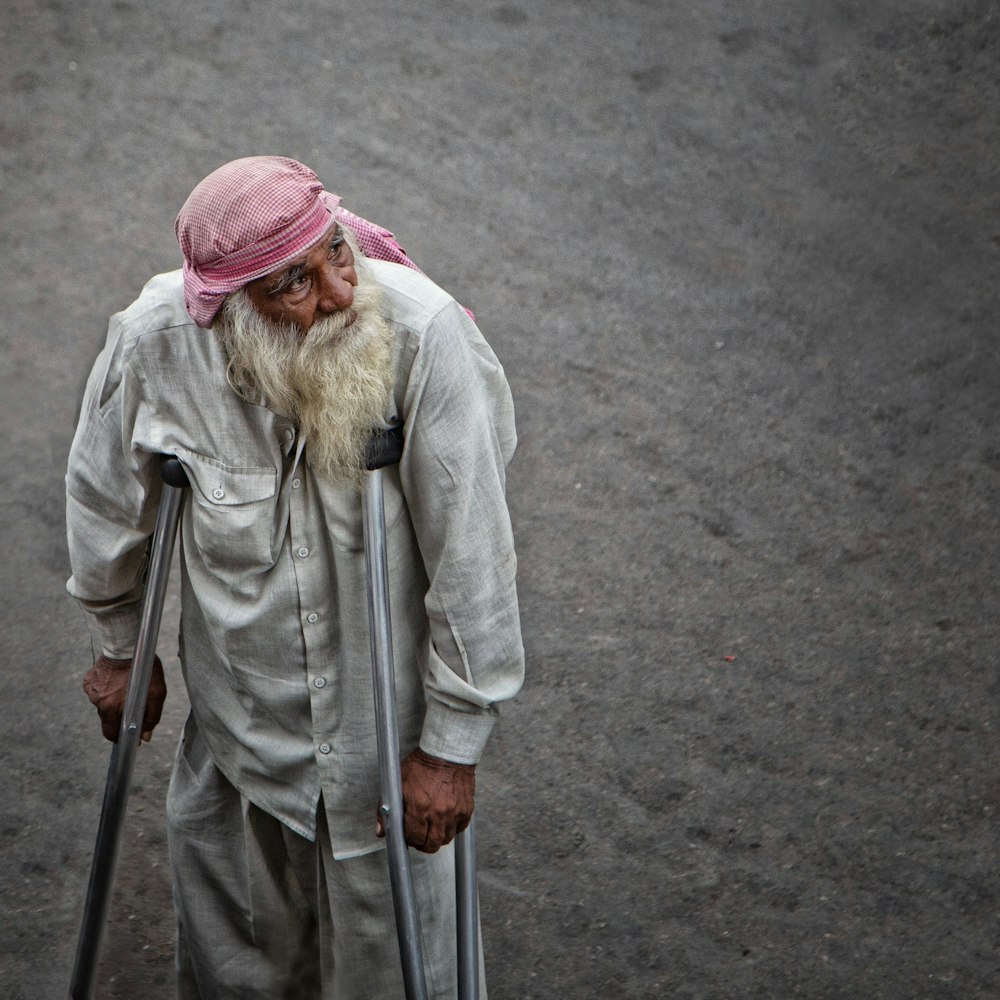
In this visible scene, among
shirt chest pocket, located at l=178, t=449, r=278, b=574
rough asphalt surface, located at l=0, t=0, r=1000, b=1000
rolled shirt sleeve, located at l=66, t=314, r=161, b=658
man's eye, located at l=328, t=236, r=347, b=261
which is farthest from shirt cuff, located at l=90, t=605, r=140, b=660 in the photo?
rough asphalt surface, located at l=0, t=0, r=1000, b=1000

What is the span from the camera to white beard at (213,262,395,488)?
2158mm

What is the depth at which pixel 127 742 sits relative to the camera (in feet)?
8.06

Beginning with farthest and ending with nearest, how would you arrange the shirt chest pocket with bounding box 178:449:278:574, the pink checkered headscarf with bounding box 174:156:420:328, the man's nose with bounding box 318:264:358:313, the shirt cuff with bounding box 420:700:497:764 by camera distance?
the shirt cuff with bounding box 420:700:497:764 → the shirt chest pocket with bounding box 178:449:278:574 → the man's nose with bounding box 318:264:358:313 → the pink checkered headscarf with bounding box 174:156:420:328

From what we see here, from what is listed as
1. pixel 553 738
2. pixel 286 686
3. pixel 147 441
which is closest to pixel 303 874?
pixel 286 686

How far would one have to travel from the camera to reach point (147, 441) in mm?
2256

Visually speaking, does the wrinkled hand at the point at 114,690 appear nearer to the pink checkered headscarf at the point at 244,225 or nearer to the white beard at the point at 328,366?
the white beard at the point at 328,366

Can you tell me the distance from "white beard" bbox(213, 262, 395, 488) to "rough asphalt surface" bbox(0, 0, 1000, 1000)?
1805mm

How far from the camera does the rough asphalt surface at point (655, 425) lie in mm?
3541

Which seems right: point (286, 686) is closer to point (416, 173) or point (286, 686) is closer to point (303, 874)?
point (303, 874)

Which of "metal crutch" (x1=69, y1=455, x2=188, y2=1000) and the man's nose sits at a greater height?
the man's nose

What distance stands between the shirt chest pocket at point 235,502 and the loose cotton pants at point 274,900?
2.01 feet

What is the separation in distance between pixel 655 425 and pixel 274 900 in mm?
2587

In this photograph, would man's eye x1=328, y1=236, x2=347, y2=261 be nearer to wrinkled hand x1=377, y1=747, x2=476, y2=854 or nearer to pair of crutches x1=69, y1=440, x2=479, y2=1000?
pair of crutches x1=69, y1=440, x2=479, y2=1000

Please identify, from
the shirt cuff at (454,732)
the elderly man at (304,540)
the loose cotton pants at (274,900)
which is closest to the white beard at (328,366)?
the elderly man at (304,540)
